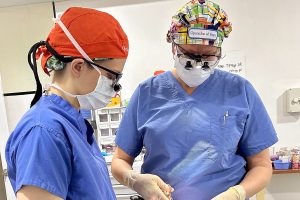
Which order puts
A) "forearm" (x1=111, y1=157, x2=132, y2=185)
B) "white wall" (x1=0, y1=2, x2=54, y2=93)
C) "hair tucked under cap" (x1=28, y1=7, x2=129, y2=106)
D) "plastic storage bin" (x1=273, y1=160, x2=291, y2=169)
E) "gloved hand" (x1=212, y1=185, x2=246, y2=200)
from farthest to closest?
"white wall" (x1=0, y1=2, x2=54, y2=93), "plastic storage bin" (x1=273, y1=160, x2=291, y2=169), "forearm" (x1=111, y1=157, x2=132, y2=185), "gloved hand" (x1=212, y1=185, x2=246, y2=200), "hair tucked under cap" (x1=28, y1=7, x2=129, y2=106)

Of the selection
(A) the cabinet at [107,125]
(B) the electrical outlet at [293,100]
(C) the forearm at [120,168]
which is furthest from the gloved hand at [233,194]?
(B) the electrical outlet at [293,100]

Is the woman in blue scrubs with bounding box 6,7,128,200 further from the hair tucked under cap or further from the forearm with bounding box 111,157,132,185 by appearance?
the forearm with bounding box 111,157,132,185

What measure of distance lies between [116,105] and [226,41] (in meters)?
1.01

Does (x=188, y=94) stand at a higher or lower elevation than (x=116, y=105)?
higher

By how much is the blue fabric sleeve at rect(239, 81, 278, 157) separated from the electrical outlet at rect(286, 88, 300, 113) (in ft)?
4.15

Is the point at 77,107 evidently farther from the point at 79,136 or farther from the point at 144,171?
the point at 144,171

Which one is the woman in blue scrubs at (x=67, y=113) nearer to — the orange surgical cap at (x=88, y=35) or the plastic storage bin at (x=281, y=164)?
the orange surgical cap at (x=88, y=35)

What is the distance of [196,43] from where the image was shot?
39.6 inches

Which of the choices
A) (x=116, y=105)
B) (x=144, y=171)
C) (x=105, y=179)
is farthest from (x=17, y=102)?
(x=105, y=179)

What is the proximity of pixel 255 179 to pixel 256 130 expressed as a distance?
180 millimetres

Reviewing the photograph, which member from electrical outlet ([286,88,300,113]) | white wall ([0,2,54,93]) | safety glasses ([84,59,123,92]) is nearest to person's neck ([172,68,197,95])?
safety glasses ([84,59,123,92])

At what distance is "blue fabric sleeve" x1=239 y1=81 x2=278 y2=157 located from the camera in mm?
1053

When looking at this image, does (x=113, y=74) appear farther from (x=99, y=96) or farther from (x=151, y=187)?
(x=151, y=187)

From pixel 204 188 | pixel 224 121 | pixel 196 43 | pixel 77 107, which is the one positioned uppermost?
pixel 196 43
